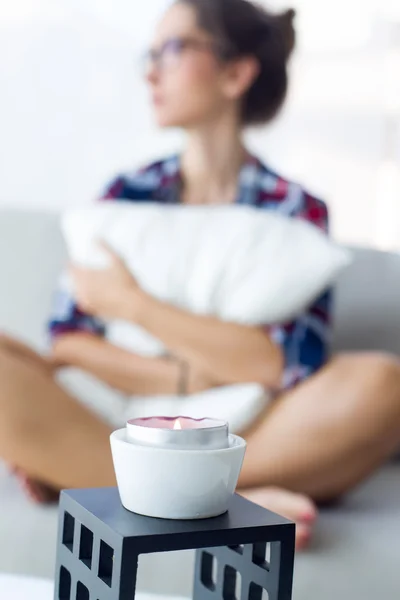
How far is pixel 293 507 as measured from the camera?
992 millimetres

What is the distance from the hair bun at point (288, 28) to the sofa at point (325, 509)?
0.46 m

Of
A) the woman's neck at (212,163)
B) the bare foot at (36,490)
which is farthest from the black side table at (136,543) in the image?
the woman's neck at (212,163)

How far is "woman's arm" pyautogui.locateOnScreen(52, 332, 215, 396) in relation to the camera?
125 cm

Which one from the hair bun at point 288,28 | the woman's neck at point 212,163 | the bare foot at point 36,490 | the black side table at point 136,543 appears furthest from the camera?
the hair bun at point 288,28

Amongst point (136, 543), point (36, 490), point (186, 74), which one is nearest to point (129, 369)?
point (36, 490)

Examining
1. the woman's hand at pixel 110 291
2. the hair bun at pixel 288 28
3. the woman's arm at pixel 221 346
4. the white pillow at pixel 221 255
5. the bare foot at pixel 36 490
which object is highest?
the hair bun at pixel 288 28

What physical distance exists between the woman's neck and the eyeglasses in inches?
5.2

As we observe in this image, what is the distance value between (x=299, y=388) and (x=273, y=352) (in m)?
0.10

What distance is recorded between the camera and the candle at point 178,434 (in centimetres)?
48

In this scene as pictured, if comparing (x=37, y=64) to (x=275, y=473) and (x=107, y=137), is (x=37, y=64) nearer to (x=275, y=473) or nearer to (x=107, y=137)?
(x=107, y=137)

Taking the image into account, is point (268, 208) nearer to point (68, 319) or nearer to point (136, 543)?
point (68, 319)

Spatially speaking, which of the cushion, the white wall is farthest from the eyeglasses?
the cushion

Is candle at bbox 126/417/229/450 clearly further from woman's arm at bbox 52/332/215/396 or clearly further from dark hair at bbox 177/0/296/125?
dark hair at bbox 177/0/296/125

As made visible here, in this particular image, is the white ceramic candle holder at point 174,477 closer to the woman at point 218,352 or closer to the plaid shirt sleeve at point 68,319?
the woman at point 218,352
